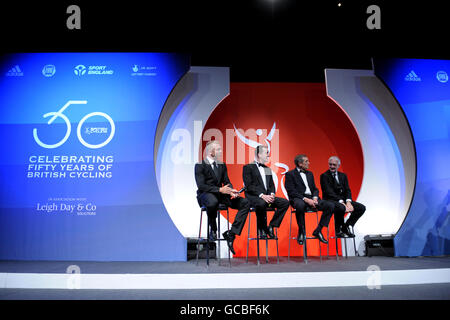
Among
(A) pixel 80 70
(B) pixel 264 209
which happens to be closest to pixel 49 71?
(A) pixel 80 70

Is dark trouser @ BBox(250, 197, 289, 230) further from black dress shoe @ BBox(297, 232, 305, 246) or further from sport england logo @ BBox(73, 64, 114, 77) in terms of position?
sport england logo @ BBox(73, 64, 114, 77)

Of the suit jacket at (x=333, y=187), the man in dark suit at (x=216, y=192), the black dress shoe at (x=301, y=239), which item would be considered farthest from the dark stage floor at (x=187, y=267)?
the suit jacket at (x=333, y=187)

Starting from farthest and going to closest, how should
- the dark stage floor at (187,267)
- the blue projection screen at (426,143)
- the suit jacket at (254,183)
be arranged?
the blue projection screen at (426,143)
the suit jacket at (254,183)
the dark stage floor at (187,267)

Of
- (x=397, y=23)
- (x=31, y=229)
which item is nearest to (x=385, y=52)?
(x=397, y=23)

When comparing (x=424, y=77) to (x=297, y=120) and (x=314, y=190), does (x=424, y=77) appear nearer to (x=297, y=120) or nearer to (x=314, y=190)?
(x=297, y=120)

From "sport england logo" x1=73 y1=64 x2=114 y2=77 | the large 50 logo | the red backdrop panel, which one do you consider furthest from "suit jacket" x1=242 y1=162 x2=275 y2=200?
"sport england logo" x1=73 y1=64 x2=114 y2=77

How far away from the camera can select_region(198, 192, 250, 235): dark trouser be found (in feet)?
12.6

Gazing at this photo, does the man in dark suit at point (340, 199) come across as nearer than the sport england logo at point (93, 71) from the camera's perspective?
Yes

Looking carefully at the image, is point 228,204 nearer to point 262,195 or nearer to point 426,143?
point 262,195

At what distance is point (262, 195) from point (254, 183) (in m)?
0.25

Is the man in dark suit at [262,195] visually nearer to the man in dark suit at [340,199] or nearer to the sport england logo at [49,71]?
the man in dark suit at [340,199]

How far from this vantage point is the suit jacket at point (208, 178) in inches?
155

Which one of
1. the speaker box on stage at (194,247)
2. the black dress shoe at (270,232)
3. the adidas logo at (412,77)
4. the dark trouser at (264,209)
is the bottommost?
the speaker box on stage at (194,247)

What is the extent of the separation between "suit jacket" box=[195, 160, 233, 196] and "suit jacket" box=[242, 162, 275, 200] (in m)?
0.25
